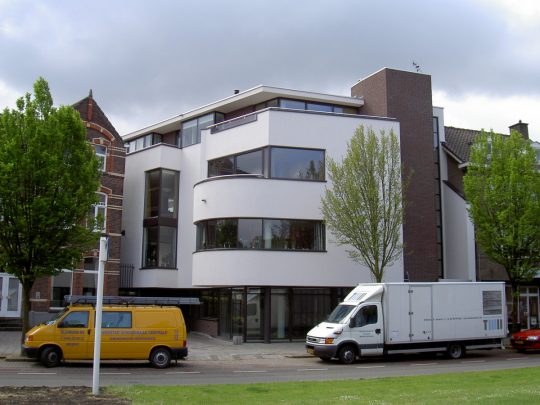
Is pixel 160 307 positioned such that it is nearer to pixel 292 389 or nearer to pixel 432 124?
pixel 292 389

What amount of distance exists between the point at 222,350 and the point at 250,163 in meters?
8.73

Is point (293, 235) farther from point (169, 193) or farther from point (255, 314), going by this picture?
point (169, 193)

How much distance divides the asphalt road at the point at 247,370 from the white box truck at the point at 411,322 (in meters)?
0.54

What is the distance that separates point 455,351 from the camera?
22.5 meters

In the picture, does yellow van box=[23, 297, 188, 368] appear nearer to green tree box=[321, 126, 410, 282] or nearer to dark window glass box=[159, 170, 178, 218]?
green tree box=[321, 126, 410, 282]

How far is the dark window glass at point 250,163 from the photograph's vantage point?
92.3 feet

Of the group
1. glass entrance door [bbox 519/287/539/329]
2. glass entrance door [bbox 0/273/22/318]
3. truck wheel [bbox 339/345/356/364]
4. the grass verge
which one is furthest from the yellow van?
glass entrance door [bbox 519/287/539/329]

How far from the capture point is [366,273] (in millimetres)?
28188

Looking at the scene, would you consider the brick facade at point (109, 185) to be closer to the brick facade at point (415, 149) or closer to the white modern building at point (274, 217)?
the white modern building at point (274, 217)

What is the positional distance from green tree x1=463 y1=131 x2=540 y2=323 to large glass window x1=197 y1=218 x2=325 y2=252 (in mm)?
7297

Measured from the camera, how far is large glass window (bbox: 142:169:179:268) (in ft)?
108

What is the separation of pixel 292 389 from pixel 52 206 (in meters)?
11.0

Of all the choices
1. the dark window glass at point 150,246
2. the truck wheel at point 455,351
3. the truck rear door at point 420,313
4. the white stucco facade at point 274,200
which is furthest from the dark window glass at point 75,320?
the dark window glass at point 150,246

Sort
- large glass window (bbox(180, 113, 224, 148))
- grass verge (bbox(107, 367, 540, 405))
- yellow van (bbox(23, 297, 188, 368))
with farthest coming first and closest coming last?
large glass window (bbox(180, 113, 224, 148)) → yellow van (bbox(23, 297, 188, 368)) → grass verge (bbox(107, 367, 540, 405))
